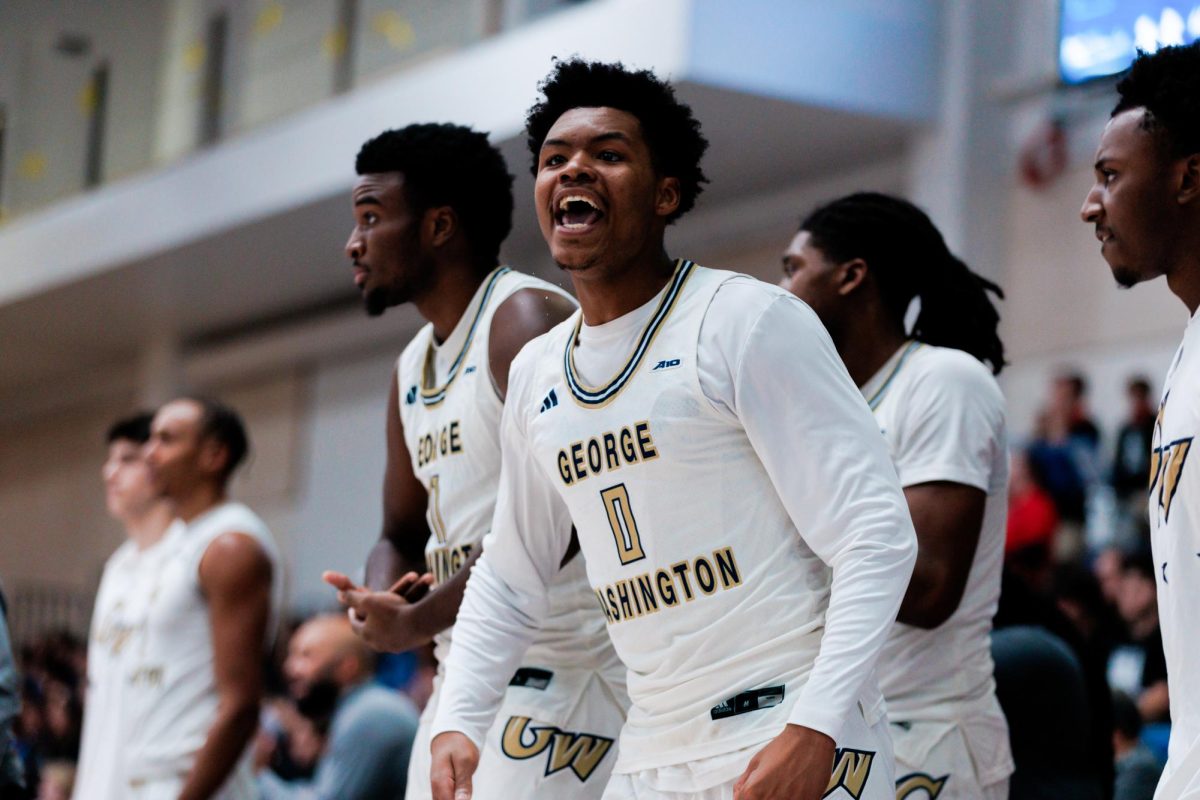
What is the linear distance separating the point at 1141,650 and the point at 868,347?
12.1 ft

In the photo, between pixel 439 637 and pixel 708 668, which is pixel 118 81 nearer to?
pixel 439 637

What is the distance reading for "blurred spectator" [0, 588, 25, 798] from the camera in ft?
13.7

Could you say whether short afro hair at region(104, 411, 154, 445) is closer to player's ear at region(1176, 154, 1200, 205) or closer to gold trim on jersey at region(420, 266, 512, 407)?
gold trim on jersey at region(420, 266, 512, 407)

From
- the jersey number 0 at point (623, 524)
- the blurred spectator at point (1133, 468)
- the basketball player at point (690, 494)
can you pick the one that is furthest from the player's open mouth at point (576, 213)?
the blurred spectator at point (1133, 468)

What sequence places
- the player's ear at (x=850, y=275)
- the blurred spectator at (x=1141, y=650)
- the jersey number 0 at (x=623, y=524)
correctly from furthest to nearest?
the blurred spectator at (x=1141, y=650) → the player's ear at (x=850, y=275) → the jersey number 0 at (x=623, y=524)

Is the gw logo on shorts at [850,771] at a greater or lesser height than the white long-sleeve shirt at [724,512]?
lesser

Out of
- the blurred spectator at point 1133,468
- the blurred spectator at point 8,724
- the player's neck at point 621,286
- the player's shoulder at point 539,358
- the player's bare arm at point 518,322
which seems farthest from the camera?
A: the blurred spectator at point 1133,468

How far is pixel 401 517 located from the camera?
4.12m

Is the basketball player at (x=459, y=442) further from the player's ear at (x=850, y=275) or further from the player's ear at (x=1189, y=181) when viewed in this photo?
the player's ear at (x=1189, y=181)

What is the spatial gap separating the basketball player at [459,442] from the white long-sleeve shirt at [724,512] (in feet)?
1.29

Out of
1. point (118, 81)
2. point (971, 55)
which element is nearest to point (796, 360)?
point (971, 55)

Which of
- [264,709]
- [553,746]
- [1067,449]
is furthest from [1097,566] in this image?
[553,746]

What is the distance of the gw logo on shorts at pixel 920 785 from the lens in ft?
11.7

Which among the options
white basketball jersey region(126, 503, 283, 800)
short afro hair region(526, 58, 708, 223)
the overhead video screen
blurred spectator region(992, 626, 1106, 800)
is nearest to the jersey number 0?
short afro hair region(526, 58, 708, 223)
